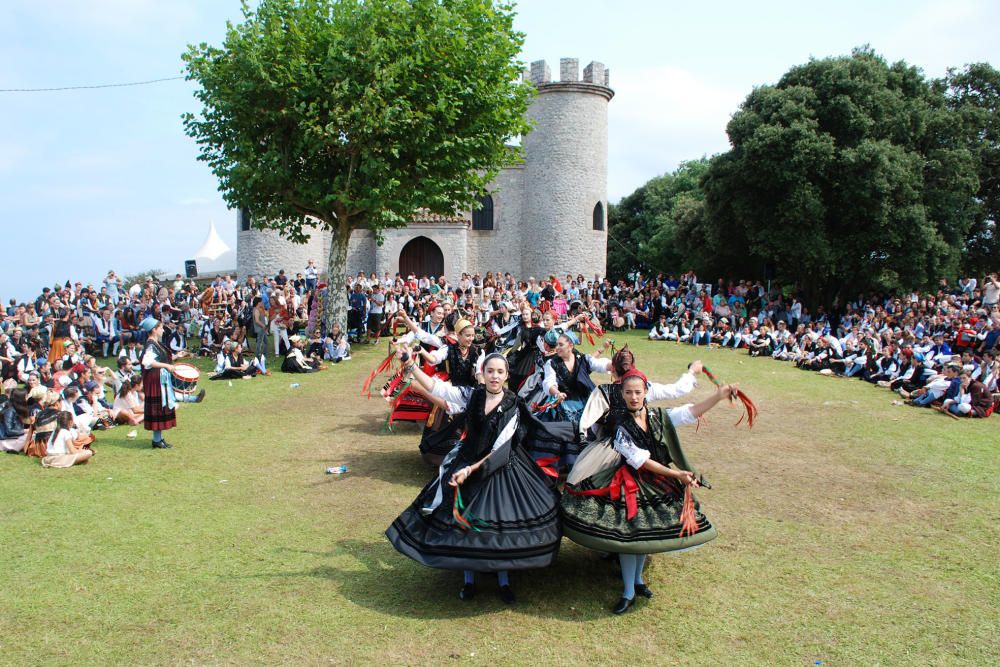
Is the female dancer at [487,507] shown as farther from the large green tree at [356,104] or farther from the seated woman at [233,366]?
the large green tree at [356,104]

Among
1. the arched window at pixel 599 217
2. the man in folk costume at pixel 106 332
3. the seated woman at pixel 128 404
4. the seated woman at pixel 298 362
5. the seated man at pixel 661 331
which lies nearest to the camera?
the seated woman at pixel 128 404

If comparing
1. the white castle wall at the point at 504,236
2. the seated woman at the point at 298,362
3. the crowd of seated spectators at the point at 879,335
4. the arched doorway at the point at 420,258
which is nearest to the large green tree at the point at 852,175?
the crowd of seated spectators at the point at 879,335

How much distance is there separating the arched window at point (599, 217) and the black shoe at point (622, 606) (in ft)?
116

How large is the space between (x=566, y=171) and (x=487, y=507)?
3482 cm

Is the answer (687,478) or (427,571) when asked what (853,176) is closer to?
(687,478)

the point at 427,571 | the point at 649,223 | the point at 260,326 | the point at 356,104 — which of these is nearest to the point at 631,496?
the point at 427,571

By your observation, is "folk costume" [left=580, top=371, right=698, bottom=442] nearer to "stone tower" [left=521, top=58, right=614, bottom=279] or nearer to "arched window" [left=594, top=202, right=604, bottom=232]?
"stone tower" [left=521, top=58, right=614, bottom=279]

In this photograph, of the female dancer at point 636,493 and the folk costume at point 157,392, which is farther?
the folk costume at point 157,392

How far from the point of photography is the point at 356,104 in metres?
18.7

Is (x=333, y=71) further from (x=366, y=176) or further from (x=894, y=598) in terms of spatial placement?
(x=894, y=598)

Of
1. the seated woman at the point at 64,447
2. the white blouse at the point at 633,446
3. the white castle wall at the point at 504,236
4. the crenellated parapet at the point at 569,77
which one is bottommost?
the seated woman at the point at 64,447

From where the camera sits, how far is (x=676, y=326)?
26.3 m

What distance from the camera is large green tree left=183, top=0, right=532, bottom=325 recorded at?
18641 millimetres

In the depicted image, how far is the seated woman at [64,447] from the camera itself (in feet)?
32.1
